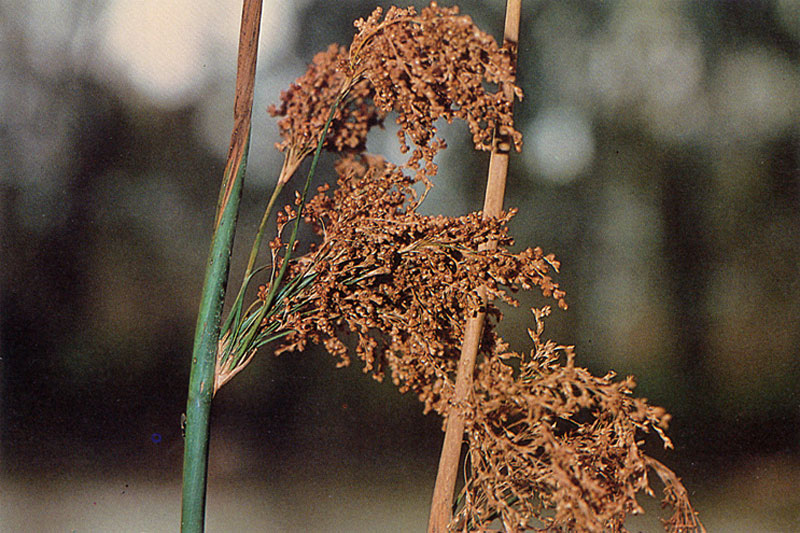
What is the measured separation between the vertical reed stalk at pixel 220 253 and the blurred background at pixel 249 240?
242 mm

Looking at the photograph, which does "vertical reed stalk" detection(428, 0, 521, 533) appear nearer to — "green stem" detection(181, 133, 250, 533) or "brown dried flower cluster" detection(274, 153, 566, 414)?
"brown dried flower cluster" detection(274, 153, 566, 414)

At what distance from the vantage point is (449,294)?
44.4 inches

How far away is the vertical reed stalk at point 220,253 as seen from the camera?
45.3 inches

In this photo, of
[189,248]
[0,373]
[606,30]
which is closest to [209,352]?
[189,248]

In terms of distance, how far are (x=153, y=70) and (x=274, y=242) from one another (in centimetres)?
54

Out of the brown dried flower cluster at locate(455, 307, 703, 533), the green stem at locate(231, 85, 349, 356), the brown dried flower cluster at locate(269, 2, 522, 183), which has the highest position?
the brown dried flower cluster at locate(269, 2, 522, 183)

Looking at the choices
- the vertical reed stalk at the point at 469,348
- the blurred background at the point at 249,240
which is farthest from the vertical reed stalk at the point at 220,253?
the vertical reed stalk at the point at 469,348

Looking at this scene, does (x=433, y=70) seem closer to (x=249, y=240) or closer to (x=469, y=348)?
(x=469, y=348)

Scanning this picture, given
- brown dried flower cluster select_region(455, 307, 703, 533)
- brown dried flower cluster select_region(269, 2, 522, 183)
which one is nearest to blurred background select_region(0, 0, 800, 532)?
brown dried flower cluster select_region(269, 2, 522, 183)

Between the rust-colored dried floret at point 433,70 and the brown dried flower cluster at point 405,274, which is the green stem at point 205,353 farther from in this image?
the rust-colored dried floret at point 433,70

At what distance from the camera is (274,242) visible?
1.20m

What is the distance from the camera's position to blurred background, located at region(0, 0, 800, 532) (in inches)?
55.9

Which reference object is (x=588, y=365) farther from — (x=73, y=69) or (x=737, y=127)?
(x=73, y=69)

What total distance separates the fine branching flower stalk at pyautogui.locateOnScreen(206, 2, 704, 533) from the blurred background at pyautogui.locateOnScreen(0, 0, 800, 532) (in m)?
0.28
